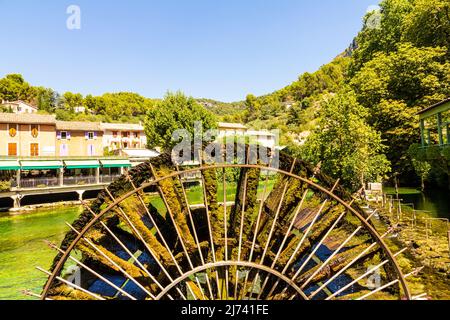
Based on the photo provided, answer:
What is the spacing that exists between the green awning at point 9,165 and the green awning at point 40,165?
1.24ft

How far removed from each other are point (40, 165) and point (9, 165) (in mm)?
2277

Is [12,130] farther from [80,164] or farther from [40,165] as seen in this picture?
[80,164]

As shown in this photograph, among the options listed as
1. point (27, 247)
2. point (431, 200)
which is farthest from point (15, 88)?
point (431, 200)

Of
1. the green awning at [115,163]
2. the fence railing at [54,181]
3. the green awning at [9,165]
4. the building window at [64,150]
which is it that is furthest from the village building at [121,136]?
the green awning at [9,165]

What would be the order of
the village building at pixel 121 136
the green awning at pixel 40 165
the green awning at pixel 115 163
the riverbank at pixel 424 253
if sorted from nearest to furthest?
the riverbank at pixel 424 253 → the green awning at pixel 40 165 → the green awning at pixel 115 163 → the village building at pixel 121 136

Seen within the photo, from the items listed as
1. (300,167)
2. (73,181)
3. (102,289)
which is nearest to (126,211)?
(102,289)

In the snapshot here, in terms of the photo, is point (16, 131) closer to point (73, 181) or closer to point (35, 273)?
point (73, 181)

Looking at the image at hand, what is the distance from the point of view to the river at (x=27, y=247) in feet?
37.8

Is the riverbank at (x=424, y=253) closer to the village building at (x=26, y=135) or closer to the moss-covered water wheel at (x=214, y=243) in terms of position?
the moss-covered water wheel at (x=214, y=243)

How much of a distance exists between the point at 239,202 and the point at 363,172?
1581 centimetres

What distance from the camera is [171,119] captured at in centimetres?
3497

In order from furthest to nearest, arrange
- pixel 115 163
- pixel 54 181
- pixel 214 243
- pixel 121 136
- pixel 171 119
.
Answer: pixel 121 136, pixel 171 119, pixel 115 163, pixel 54 181, pixel 214 243

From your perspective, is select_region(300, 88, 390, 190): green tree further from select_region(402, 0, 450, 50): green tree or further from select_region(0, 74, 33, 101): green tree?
select_region(0, 74, 33, 101): green tree

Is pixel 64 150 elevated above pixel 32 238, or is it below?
above
